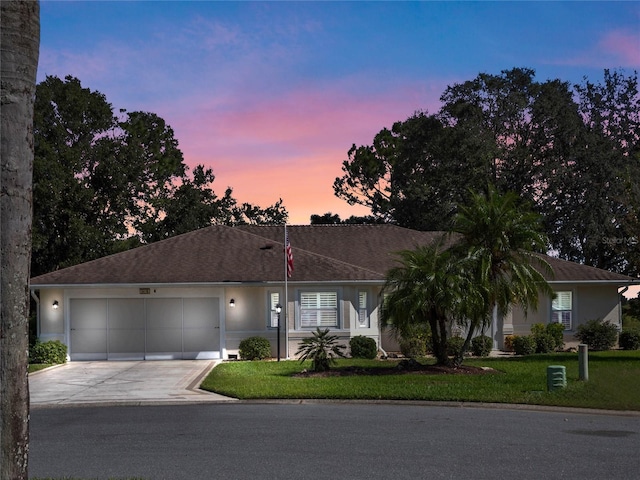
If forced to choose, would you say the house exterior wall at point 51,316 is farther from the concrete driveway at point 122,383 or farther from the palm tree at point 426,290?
the palm tree at point 426,290

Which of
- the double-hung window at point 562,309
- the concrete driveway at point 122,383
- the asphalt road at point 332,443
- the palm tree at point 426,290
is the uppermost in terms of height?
the palm tree at point 426,290

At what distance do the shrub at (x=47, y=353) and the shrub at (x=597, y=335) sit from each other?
19756 millimetres

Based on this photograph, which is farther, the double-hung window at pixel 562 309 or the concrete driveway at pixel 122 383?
the double-hung window at pixel 562 309

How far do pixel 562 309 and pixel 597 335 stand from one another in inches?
78.1

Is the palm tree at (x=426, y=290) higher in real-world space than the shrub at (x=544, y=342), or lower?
higher

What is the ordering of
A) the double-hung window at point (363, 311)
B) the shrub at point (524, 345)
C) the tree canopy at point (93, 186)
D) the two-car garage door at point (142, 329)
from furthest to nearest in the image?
the tree canopy at point (93, 186) < the shrub at point (524, 345) < the double-hung window at point (363, 311) < the two-car garage door at point (142, 329)

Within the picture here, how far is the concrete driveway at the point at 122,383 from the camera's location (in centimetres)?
1884

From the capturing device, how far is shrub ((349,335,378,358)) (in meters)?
28.8

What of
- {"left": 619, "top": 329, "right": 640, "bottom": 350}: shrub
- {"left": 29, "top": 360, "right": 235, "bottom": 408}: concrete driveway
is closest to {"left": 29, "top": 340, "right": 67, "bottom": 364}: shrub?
{"left": 29, "top": 360, "right": 235, "bottom": 408}: concrete driveway

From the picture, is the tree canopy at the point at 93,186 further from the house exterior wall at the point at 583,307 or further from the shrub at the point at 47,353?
the house exterior wall at the point at 583,307

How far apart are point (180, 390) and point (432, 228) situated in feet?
107

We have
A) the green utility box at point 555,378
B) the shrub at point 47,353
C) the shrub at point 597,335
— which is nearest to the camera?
the green utility box at point 555,378

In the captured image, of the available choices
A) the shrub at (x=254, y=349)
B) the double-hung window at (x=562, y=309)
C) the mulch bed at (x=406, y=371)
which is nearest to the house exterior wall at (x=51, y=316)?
the shrub at (x=254, y=349)

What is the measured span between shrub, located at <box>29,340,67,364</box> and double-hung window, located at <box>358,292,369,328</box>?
1086cm
